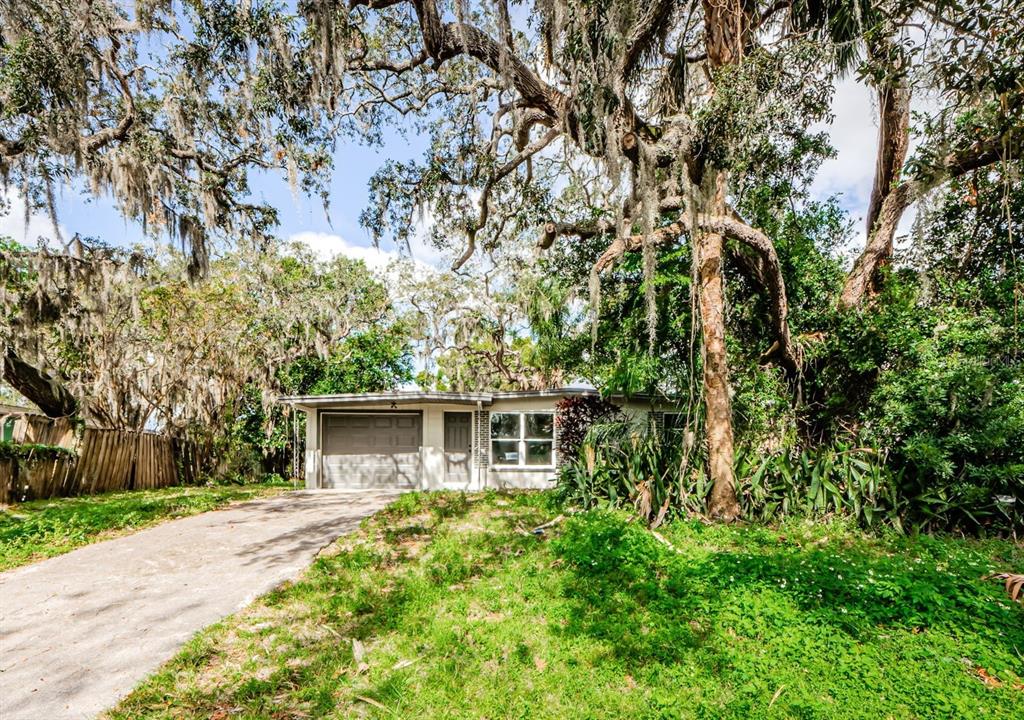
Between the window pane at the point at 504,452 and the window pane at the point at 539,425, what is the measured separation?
19.5 inches

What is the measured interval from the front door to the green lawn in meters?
7.92

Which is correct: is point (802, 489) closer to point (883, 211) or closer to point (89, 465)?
point (883, 211)

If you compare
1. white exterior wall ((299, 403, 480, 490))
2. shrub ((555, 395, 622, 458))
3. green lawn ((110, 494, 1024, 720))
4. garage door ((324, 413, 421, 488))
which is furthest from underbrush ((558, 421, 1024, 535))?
garage door ((324, 413, 421, 488))

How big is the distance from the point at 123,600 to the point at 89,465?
31.1 ft

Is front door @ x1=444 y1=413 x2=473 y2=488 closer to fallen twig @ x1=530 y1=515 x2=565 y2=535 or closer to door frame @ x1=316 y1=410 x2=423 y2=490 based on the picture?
door frame @ x1=316 y1=410 x2=423 y2=490

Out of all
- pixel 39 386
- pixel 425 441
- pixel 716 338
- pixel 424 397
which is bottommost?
pixel 425 441

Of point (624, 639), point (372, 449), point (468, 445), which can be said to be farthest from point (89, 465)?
point (624, 639)

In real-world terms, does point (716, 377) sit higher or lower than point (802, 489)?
higher

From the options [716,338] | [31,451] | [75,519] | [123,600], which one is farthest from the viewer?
[31,451]

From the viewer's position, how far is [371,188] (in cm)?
867

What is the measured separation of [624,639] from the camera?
12.8ft

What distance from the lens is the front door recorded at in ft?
45.2

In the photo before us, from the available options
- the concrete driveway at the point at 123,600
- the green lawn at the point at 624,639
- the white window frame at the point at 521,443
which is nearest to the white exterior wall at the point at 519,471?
the white window frame at the point at 521,443

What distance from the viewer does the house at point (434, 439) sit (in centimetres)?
1320
